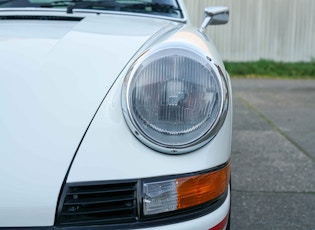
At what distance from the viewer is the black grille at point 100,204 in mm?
1466

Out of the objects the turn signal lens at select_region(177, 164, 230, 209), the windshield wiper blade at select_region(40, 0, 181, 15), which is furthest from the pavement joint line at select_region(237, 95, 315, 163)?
the turn signal lens at select_region(177, 164, 230, 209)

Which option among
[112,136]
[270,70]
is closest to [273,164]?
[112,136]

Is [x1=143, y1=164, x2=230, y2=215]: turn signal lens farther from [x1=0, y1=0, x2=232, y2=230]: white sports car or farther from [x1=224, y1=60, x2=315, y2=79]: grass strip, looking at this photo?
[x1=224, y1=60, x2=315, y2=79]: grass strip

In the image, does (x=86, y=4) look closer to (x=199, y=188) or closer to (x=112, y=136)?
(x=112, y=136)

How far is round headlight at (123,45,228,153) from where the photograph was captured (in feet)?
5.13

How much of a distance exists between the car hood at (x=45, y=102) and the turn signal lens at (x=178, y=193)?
271mm

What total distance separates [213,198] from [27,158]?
610 millimetres

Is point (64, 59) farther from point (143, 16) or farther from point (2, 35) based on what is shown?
point (143, 16)

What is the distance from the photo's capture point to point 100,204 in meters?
1.49

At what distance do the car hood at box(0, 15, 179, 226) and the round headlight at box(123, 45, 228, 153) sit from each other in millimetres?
116

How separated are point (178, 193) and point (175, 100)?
11.7 inches

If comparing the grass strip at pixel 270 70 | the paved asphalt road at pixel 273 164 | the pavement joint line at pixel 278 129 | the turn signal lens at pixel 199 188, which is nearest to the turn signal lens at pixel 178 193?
the turn signal lens at pixel 199 188

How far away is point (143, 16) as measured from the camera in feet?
8.72

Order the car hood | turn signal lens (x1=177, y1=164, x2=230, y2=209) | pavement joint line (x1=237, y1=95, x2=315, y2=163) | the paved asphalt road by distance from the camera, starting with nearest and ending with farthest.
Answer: the car hood → turn signal lens (x1=177, y1=164, x2=230, y2=209) → the paved asphalt road → pavement joint line (x1=237, y1=95, x2=315, y2=163)
